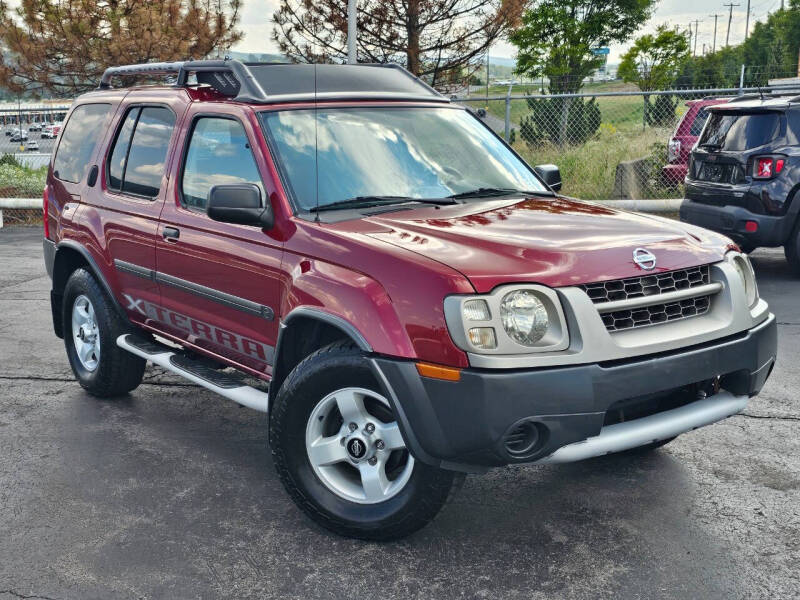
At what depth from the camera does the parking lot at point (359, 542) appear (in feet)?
12.0

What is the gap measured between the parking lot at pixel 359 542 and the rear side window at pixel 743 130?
441cm

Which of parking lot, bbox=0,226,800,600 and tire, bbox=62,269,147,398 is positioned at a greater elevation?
tire, bbox=62,269,147,398

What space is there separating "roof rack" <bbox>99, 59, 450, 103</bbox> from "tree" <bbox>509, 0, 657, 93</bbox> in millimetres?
40782

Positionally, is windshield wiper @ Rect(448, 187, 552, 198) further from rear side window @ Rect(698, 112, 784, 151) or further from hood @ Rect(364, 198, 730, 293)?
rear side window @ Rect(698, 112, 784, 151)

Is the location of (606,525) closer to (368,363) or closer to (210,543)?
(368,363)

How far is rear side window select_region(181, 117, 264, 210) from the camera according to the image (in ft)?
15.4

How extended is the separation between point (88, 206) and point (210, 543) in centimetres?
276

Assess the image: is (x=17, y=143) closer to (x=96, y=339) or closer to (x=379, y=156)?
(x=96, y=339)

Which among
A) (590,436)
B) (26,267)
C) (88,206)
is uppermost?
(88,206)

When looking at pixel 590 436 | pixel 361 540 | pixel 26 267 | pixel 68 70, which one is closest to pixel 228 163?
pixel 361 540

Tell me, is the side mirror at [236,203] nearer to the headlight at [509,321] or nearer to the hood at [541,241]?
the hood at [541,241]

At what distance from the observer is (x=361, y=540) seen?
4012mm

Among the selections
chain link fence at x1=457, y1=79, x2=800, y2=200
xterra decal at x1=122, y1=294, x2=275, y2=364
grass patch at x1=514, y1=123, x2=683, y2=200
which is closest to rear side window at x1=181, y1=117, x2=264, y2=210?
xterra decal at x1=122, y1=294, x2=275, y2=364

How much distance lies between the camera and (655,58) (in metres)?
54.5
